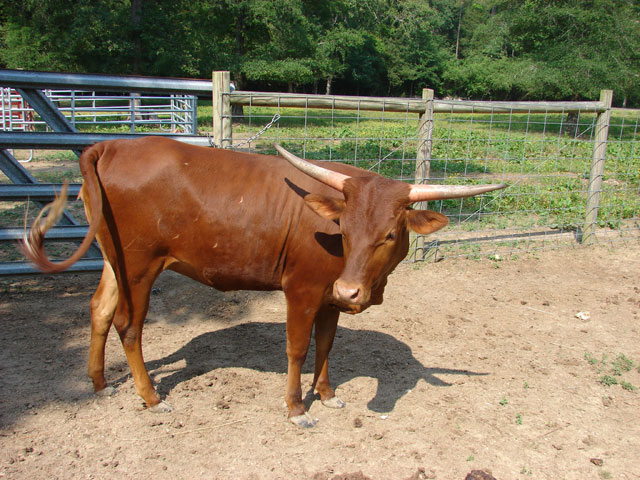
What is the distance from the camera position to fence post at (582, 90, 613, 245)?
7.86m

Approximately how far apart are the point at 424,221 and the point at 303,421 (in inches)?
61.7

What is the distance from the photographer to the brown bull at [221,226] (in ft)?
11.2

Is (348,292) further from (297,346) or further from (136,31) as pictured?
(136,31)

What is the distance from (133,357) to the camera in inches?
147

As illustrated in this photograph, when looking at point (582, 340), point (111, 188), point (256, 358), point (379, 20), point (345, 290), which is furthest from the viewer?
point (379, 20)

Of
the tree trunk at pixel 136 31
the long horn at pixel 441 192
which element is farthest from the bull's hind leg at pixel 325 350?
the tree trunk at pixel 136 31

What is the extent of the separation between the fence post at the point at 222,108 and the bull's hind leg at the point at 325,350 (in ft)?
7.68

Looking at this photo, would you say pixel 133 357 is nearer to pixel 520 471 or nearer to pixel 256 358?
pixel 256 358

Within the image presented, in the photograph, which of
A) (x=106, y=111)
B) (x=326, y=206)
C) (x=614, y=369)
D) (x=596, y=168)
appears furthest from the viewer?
(x=106, y=111)

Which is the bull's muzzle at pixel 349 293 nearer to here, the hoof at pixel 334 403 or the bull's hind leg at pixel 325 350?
the bull's hind leg at pixel 325 350

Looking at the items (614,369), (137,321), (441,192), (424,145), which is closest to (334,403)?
(137,321)

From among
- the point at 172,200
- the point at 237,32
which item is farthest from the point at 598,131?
the point at 237,32

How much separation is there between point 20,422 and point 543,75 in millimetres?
20635

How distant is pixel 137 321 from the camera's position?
12.1 ft
